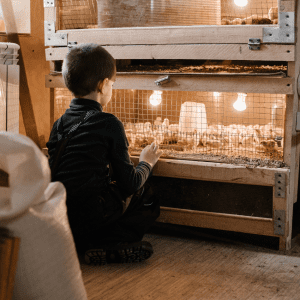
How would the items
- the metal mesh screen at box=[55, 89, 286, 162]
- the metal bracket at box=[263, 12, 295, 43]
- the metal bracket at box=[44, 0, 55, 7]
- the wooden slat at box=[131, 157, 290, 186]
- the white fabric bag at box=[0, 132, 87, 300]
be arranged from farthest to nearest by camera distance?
the metal bracket at box=[44, 0, 55, 7] < the metal mesh screen at box=[55, 89, 286, 162] < the wooden slat at box=[131, 157, 290, 186] < the metal bracket at box=[263, 12, 295, 43] < the white fabric bag at box=[0, 132, 87, 300]

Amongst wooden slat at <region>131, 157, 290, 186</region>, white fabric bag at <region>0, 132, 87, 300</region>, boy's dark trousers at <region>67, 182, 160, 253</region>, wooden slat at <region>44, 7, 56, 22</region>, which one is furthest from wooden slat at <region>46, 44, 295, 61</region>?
white fabric bag at <region>0, 132, 87, 300</region>

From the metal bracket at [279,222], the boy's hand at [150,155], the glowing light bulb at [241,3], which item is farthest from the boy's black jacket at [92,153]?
the glowing light bulb at [241,3]

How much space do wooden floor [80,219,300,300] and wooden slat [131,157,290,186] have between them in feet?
1.00

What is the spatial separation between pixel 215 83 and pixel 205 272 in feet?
2.59

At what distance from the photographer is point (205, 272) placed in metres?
1.41

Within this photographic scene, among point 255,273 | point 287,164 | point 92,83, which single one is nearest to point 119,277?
point 255,273

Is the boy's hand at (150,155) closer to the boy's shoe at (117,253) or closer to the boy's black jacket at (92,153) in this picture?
the boy's black jacket at (92,153)

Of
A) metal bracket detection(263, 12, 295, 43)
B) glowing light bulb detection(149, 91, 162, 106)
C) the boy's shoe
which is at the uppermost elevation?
metal bracket detection(263, 12, 295, 43)

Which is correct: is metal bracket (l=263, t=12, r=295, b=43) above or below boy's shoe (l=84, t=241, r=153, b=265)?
above

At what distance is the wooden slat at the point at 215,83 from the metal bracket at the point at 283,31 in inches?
6.1

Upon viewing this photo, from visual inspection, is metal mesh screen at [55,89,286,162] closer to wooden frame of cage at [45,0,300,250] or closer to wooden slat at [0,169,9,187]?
wooden frame of cage at [45,0,300,250]

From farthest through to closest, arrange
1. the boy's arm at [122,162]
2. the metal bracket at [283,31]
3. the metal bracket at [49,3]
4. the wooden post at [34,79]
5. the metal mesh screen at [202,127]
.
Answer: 1. the wooden post at [34,79]
2. the metal bracket at [49,3]
3. the metal mesh screen at [202,127]
4. the metal bracket at [283,31]
5. the boy's arm at [122,162]

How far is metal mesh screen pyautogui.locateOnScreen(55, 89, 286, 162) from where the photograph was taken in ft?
5.75

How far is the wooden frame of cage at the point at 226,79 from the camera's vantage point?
1.54 m
